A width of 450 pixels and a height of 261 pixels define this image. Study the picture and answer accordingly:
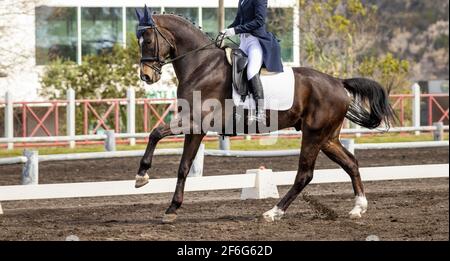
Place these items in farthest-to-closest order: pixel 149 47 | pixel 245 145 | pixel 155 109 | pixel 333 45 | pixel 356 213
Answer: pixel 333 45
pixel 155 109
pixel 245 145
pixel 356 213
pixel 149 47

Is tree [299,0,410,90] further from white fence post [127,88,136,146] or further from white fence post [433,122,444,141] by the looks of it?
white fence post [127,88,136,146]

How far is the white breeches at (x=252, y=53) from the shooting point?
1198 cm

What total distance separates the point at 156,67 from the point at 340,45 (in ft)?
78.3

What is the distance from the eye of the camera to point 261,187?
1431 centimetres

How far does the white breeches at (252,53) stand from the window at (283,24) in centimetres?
1758

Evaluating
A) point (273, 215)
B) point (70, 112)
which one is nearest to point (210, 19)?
point (70, 112)

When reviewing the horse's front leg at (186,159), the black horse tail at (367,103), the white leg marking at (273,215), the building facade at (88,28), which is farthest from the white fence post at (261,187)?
the building facade at (88,28)

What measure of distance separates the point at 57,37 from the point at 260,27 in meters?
20.2

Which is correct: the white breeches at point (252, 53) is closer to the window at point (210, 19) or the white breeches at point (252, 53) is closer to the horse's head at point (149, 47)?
the horse's head at point (149, 47)

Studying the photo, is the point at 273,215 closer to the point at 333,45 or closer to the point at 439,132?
the point at 439,132

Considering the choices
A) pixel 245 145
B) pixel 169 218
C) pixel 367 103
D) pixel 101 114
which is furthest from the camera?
pixel 101 114

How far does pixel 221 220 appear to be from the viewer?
12008mm

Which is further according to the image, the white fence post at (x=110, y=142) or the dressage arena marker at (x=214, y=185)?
the white fence post at (x=110, y=142)

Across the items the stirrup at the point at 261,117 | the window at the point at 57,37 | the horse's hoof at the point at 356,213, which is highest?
the window at the point at 57,37
